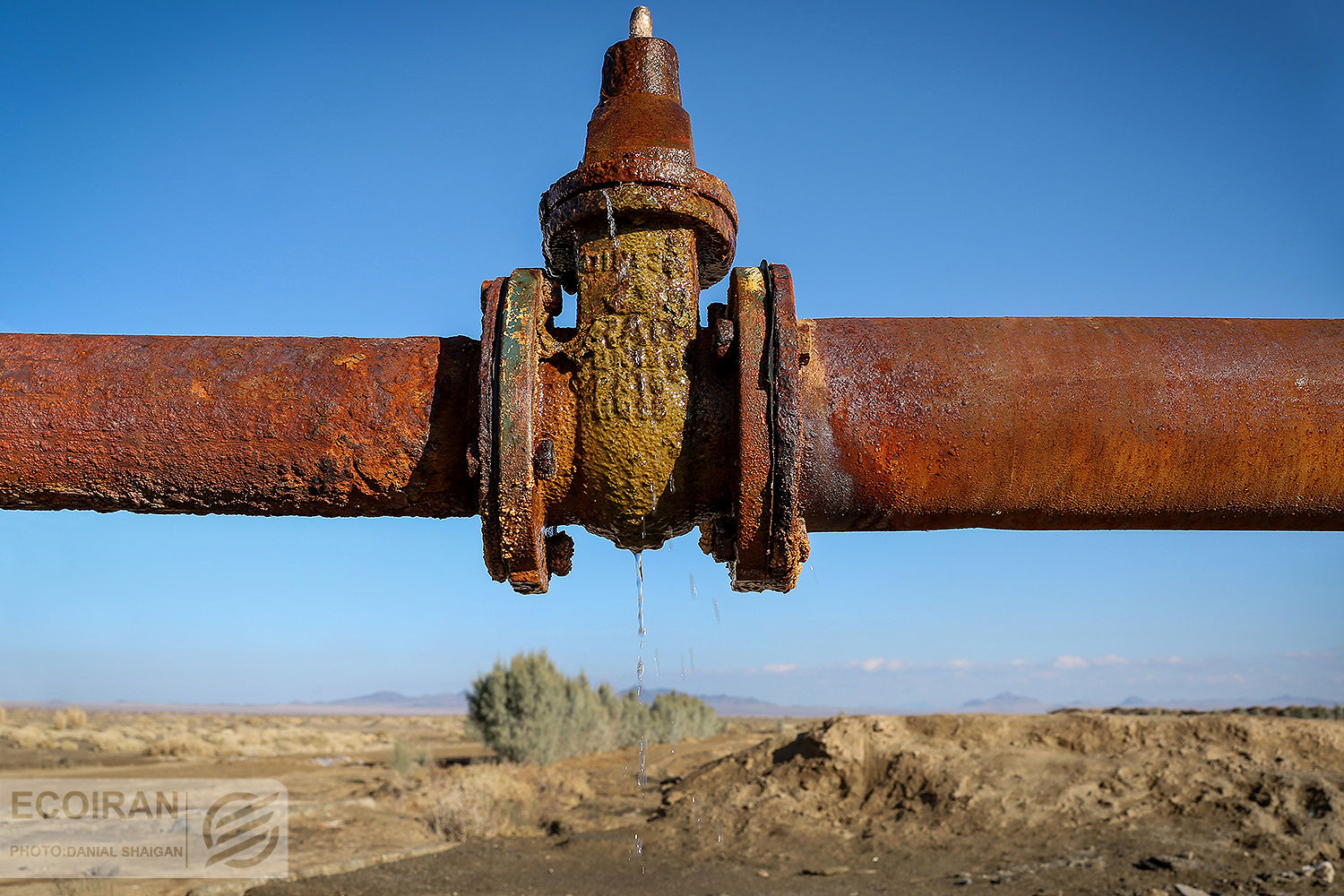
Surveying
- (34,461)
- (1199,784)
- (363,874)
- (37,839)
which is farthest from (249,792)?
(34,461)

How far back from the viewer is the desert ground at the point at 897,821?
23.3ft

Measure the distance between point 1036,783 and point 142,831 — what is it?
10.2 metres

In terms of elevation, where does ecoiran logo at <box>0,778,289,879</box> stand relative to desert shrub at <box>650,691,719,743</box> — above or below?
above

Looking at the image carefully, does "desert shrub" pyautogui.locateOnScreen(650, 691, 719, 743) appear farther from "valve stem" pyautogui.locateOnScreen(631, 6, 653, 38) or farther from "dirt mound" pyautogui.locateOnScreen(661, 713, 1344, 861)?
"valve stem" pyautogui.locateOnScreen(631, 6, 653, 38)

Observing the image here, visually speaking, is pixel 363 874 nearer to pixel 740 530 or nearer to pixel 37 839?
pixel 37 839

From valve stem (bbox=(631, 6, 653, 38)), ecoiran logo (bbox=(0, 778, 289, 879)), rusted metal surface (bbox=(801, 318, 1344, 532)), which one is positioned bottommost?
ecoiran logo (bbox=(0, 778, 289, 879))

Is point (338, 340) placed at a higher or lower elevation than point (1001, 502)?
higher

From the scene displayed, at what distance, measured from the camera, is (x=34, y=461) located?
132 cm

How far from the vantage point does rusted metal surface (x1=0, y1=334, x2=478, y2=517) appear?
1.32 meters

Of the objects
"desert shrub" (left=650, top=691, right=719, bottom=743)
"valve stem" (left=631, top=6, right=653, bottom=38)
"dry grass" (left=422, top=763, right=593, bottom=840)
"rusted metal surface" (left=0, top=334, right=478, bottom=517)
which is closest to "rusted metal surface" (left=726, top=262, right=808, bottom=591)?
"rusted metal surface" (left=0, top=334, right=478, bottom=517)

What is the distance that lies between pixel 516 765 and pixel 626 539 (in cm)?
1542

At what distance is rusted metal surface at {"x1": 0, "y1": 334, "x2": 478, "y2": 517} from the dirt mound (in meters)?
8.44

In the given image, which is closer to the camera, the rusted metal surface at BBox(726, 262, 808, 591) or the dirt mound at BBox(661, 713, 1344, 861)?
the rusted metal surface at BBox(726, 262, 808, 591)

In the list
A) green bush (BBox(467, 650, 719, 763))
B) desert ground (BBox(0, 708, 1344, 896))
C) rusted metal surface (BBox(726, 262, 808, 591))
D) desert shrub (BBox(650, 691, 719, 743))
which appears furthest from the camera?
desert shrub (BBox(650, 691, 719, 743))
